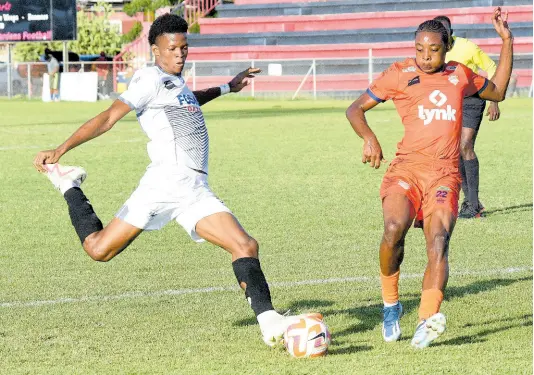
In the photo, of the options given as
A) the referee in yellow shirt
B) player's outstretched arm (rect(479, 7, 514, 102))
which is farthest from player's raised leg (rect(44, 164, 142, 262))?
the referee in yellow shirt

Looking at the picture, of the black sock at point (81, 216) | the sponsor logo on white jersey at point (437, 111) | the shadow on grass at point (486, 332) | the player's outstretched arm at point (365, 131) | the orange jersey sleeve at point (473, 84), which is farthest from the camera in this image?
the black sock at point (81, 216)

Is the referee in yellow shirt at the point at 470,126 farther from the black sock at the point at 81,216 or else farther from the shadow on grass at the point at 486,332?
the black sock at the point at 81,216

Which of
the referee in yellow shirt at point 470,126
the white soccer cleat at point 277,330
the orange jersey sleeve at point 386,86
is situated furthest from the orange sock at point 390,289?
the referee in yellow shirt at point 470,126

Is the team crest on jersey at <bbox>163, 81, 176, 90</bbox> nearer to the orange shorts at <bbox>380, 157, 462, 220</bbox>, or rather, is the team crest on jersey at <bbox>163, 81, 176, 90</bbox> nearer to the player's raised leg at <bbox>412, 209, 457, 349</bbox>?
the orange shorts at <bbox>380, 157, 462, 220</bbox>

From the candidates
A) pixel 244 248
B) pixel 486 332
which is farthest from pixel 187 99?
pixel 486 332

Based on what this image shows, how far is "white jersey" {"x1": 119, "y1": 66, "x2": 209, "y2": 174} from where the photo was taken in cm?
659

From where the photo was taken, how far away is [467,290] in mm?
7984

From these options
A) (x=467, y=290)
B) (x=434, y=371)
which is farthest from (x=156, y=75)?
(x=467, y=290)

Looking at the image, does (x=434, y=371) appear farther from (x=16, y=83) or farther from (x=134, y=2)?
(x=134, y=2)

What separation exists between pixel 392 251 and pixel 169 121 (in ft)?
4.79

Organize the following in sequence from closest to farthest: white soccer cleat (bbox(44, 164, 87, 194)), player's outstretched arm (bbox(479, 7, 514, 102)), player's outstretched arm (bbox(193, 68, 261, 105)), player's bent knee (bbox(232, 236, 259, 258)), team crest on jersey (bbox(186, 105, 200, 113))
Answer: player's bent knee (bbox(232, 236, 259, 258)) < team crest on jersey (bbox(186, 105, 200, 113)) < player's outstretched arm (bbox(479, 7, 514, 102)) < white soccer cleat (bbox(44, 164, 87, 194)) < player's outstretched arm (bbox(193, 68, 261, 105))

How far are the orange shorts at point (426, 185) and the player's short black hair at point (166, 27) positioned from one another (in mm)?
1492

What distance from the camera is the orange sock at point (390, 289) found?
657 centimetres

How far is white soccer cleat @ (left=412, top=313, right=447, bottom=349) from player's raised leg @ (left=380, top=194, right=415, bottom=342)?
11.8 inches
